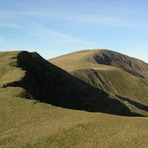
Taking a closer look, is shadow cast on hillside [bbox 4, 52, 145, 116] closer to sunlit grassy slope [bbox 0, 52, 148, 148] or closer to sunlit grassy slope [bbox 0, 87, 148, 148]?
sunlit grassy slope [bbox 0, 52, 148, 148]

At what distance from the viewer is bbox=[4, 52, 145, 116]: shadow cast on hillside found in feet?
292

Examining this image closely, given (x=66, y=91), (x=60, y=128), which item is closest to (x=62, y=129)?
(x=60, y=128)

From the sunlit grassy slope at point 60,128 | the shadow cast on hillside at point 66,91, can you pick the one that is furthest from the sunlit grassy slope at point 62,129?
the shadow cast on hillside at point 66,91

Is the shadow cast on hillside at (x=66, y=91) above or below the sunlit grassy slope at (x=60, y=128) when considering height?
below

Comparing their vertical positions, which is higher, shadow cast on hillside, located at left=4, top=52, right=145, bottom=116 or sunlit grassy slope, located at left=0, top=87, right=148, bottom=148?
sunlit grassy slope, located at left=0, top=87, right=148, bottom=148

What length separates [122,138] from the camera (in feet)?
90.6

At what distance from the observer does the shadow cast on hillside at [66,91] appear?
8888 centimetres

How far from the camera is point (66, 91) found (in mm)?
97562

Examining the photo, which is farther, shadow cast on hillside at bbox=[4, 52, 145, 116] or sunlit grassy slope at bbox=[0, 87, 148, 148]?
shadow cast on hillside at bbox=[4, 52, 145, 116]

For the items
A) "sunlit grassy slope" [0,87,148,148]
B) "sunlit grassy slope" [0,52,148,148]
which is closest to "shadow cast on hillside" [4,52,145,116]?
"sunlit grassy slope" [0,52,148,148]

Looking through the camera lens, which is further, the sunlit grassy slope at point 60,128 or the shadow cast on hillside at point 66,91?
the shadow cast on hillside at point 66,91

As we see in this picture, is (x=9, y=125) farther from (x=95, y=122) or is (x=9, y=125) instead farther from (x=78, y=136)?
(x=95, y=122)

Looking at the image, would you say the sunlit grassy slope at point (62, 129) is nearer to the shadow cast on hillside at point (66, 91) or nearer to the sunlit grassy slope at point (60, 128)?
the sunlit grassy slope at point (60, 128)

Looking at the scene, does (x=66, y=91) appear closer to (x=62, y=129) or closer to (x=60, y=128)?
(x=60, y=128)
